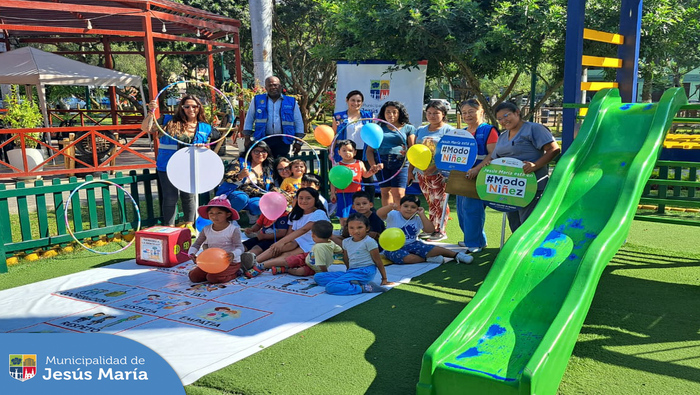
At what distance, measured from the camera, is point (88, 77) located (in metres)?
15.1

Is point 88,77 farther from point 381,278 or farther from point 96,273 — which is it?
point 381,278

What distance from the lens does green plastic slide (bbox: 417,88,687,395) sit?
341 centimetres

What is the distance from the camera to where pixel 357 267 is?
578 cm

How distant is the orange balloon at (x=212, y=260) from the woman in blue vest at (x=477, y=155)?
2.78 metres

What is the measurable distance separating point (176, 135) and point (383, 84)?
4987 mm

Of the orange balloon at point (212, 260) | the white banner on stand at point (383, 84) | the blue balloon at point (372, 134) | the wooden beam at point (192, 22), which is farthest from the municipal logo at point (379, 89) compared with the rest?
the orange balloon at point (212, 260)

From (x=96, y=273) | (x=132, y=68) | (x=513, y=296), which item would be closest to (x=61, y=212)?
(x=96, y=273)

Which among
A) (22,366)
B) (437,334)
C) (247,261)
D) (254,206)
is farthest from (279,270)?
Result: (22,366)

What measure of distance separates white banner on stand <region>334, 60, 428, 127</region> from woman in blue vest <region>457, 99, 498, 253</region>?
14.9 ft

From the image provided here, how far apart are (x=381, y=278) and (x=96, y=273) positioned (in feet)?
10.1

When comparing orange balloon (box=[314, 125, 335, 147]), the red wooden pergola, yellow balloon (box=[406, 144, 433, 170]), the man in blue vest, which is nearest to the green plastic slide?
yellow balloon (box=[406, 144, 433, 170])

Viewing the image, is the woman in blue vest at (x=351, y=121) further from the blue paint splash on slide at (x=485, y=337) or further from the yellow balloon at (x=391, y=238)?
the blue paint splash on slide at (x=485, y=337)

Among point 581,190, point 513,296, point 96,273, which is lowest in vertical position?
point 96,273

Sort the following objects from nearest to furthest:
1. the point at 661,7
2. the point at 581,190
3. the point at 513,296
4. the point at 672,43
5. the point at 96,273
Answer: the point at 513,296
the point at 581,190
the point at 96,273
the point at 661,7
the point at 672,43
